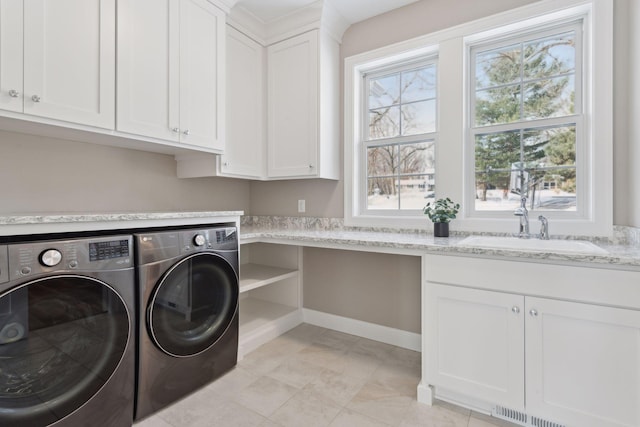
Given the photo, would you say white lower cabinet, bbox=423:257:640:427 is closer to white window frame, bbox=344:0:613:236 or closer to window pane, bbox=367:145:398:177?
white window frame, bbox=344:0:613:236

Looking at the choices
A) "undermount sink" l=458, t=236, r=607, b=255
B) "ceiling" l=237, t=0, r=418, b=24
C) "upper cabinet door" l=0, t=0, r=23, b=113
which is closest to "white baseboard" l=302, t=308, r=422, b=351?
"undermount sink" l=458, t=236, r=607, b=255

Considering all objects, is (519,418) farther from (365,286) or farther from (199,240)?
(199,240)

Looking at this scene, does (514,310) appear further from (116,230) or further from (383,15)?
(383,15)

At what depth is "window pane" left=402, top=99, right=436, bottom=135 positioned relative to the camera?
2406 millimetres

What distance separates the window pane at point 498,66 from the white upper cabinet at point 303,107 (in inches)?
43.3

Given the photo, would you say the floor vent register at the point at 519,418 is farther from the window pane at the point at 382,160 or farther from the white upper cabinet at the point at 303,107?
the white upper cabinet at the point at 303,107

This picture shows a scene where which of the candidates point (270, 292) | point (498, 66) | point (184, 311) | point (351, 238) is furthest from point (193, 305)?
point (498, 66)

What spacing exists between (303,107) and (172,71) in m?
0.98

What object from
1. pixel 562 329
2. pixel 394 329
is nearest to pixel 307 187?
pixel 394 329

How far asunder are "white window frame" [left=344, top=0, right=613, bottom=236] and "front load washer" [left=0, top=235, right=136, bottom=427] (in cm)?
174

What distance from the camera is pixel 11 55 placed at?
4.26ft

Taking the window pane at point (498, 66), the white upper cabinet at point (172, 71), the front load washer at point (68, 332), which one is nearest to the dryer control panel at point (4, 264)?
the front load washer at point (68, 332)

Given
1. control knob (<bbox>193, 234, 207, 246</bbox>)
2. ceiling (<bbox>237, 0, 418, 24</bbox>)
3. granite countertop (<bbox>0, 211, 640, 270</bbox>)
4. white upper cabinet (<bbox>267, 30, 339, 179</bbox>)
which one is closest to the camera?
granite countertop (<bbox>0, 211, 640, 270</bbox>)

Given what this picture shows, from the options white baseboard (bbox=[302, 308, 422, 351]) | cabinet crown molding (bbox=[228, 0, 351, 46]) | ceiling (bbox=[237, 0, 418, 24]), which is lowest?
white baseboard (bbox=[302, 308, 422, 351])
